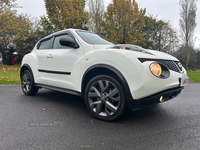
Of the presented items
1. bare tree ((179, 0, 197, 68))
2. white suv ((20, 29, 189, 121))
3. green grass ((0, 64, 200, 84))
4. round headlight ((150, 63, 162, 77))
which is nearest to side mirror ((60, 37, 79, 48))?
white suv ((20, 29, 189, 121))

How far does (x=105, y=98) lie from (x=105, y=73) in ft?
1.47

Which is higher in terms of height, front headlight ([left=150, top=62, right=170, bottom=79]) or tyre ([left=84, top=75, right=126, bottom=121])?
front headlight ([left=150, top=62, right=170, bottom=79])

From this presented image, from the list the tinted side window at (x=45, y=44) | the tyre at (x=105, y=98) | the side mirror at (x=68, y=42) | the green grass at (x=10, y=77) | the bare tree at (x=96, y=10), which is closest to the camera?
the tyre at (x=105, y=98)

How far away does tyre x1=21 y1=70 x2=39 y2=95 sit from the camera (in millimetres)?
4551

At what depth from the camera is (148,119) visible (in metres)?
2.90

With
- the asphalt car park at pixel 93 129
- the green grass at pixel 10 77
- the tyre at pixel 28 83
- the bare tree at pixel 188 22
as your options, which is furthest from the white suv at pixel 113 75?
the bare tree at pixel 188 22

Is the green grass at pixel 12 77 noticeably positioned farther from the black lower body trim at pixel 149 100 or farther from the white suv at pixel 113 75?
the black lower body trim at pixel 149 100

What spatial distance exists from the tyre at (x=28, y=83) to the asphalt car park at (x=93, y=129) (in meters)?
1.02

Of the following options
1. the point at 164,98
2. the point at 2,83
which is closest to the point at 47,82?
the point at 164,98

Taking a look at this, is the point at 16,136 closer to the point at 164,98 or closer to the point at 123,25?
the point at 164,98

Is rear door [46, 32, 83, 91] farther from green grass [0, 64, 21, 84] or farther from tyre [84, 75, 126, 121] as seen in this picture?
green grass [0, 64, 21, 84]

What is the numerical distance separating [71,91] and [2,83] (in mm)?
5560

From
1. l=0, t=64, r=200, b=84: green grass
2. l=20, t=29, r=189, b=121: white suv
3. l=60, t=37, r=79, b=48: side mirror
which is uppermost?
l=60, t=37, r=79, b=48: side mirror

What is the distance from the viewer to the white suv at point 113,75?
2.41 metres
